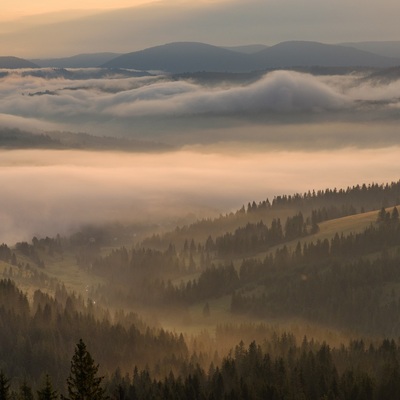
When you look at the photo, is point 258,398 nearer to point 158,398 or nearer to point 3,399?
point 158,398

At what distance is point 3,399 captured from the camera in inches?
4614

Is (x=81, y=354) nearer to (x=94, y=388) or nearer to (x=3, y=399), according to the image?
(x=94, y=388)

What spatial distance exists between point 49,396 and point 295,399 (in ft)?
328

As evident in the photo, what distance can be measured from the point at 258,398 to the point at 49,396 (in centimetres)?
9682

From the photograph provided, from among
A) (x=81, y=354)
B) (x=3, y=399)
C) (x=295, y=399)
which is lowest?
(x=295, y=399)

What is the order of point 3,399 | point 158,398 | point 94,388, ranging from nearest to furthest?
point 94,388
point 3,399
point 158,398

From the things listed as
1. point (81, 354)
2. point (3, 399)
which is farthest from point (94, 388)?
point (3, 399)

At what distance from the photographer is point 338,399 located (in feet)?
652

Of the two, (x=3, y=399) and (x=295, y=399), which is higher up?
(x=3, y=399)

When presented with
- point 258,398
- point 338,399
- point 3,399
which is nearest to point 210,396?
point 258,398

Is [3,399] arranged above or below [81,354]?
below

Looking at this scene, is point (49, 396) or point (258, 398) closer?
point (49, 396)

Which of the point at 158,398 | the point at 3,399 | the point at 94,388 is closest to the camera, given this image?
the point at 94,388

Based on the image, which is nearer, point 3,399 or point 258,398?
point 3,399
